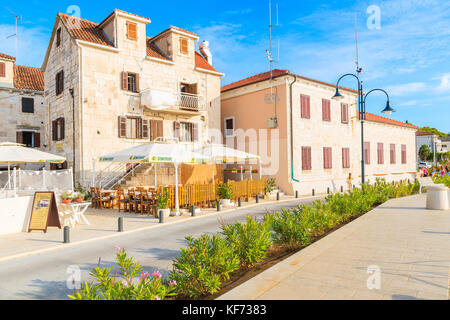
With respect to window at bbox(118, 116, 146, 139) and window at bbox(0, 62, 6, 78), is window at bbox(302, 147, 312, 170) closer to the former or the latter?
window at bbox(118, 116, 146, 139)

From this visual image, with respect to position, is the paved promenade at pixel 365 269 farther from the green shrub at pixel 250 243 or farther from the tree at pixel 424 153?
the tree at pixel 424 153

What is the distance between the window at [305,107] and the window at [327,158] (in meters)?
3.37

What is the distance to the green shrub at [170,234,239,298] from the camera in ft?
14.9

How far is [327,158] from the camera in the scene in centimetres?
2439

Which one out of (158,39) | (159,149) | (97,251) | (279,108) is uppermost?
(158,39)

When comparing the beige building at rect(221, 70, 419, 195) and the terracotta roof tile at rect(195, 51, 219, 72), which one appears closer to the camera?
the beige building at rect(221, 70, 419, 195)

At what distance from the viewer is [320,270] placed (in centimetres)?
521

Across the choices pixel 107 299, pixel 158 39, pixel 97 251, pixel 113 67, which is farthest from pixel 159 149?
pixel 158 39

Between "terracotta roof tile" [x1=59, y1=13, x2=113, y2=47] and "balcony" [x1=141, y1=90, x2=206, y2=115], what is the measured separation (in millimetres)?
4014

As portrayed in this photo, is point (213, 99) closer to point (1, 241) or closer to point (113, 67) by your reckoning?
point (113, 67)

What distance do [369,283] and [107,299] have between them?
12.1 ft

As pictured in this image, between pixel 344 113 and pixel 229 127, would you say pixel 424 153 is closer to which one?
pixel 344 113

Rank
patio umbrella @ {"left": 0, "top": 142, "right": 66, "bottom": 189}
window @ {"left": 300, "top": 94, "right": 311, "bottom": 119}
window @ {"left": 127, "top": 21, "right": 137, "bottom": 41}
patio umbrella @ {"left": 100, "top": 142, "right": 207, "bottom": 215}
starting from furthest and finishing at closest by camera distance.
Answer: window @ {"left": 300, "top": 94, "right": 311, "bottom": 119}, window @ {"left": 127, "top": 21, "right": 137, "bottom": 41}, patio umbrella @ {"left": 100, "top": 142, "right": 207, "bottom": 215}, patio umbrella @ {"left": 0, "top": 142, "right": 66, "bottom": 189}

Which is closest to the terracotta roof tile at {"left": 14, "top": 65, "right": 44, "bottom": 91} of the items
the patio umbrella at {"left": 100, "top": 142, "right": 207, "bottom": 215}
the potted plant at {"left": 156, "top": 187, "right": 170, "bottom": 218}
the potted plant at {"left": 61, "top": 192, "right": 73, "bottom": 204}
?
the patio umbrella at {"left": 100, "top": 142, "right": 207, "bottom": 215}
